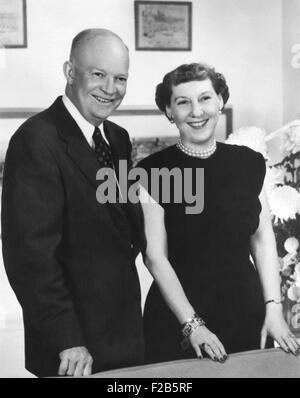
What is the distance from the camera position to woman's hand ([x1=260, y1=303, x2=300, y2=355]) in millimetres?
1329

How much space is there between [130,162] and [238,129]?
1.02 ft

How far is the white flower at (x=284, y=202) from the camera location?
1391 millimetres

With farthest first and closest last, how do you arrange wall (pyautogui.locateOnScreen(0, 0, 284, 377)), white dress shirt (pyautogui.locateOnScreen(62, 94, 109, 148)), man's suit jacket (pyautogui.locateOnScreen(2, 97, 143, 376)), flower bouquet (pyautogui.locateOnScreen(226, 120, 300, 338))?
flower bouquet (pyautogui.locateOnScreen(226, 120, 300, 338)), wall (pyautogui.locateOnScreen(0, 0, 284, 377)), white dress shirt (pyautogui.locateOnScreen(62, 94, 109, 148)), man's suit jacket (pyautogui.locateOnScreen(2, 97, 143, 376))

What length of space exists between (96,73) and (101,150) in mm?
175

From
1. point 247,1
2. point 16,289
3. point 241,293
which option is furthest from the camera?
point 247,1

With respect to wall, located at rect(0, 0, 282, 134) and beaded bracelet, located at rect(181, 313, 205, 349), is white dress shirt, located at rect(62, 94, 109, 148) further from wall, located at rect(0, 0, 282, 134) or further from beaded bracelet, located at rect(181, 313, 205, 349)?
beaded bracelet, located at rect(181, 313, 205, 349)

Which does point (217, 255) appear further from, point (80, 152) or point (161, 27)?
point (161, 27)

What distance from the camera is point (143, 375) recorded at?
1.15 m

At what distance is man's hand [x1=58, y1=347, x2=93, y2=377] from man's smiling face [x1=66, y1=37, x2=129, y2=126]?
1.67 ft

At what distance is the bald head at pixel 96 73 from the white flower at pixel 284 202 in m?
0.48

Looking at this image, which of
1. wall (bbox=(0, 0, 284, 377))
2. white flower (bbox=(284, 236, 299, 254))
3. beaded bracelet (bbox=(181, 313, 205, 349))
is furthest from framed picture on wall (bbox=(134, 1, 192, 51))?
beaded bracelet (bbox=(181, 313, 205, 349))

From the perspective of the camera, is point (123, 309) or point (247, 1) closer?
point (123, 309)

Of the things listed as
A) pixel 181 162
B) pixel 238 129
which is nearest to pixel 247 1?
pixel 238 129
